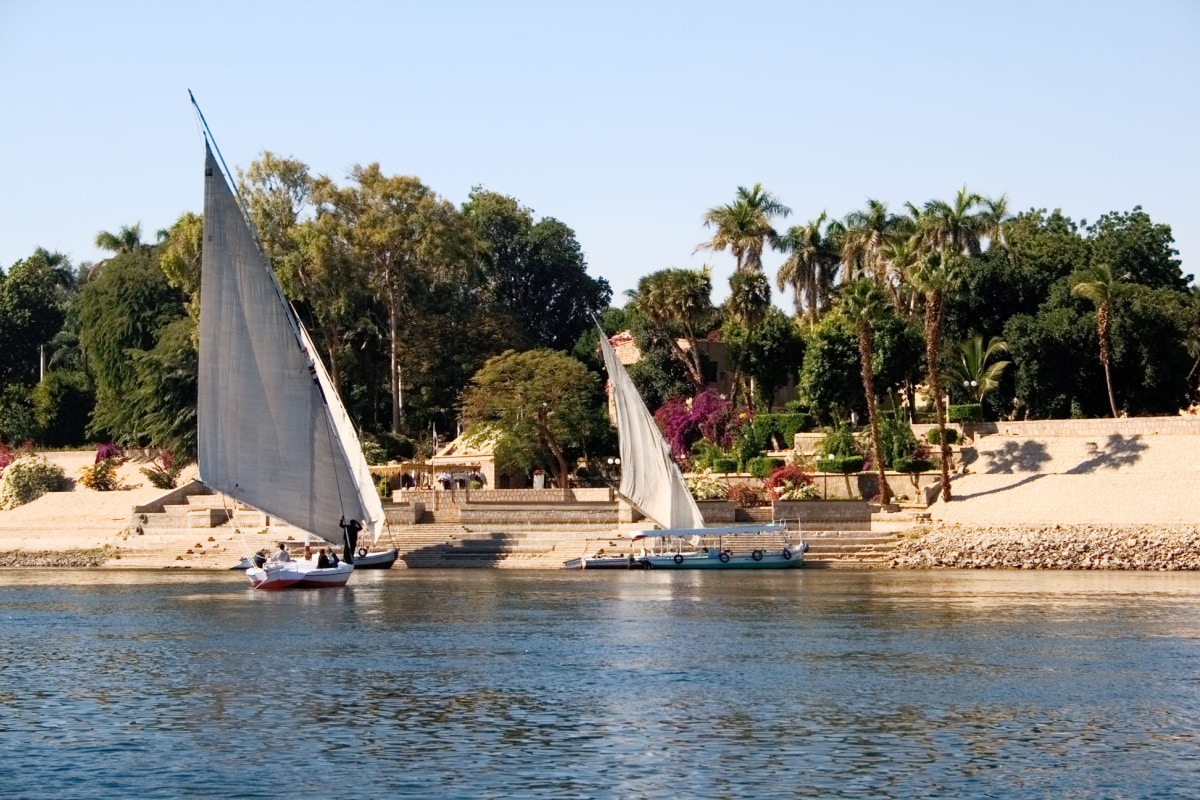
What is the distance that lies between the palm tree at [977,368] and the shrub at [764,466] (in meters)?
8.62

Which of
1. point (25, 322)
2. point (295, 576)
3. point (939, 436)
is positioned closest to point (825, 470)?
point (939, 436)

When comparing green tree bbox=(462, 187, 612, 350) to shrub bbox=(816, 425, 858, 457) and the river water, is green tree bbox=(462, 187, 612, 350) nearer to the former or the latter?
shrub bbox=(816, 425, 858, 457)

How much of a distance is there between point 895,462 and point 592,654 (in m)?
30.0

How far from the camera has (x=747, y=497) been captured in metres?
58.0

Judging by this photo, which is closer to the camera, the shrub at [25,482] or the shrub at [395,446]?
the shrub at [395,446]

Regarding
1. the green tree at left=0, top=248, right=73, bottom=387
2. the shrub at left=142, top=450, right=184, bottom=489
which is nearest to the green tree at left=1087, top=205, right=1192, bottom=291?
the shrub at left=142, top=450, right=184, bottom=489

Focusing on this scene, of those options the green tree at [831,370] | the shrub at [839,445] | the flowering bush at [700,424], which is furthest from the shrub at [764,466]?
the flowering bush at [700,424]

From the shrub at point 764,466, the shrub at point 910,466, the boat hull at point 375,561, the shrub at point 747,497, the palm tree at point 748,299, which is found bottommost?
the boat hull at point 375,561

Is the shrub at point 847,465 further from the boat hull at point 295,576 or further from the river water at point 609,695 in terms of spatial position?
the boat hull at point 295,576

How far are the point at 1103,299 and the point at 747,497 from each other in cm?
1464

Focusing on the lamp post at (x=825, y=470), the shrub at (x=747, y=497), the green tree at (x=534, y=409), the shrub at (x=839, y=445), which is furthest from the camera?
the green tree at (x=534, y=409)

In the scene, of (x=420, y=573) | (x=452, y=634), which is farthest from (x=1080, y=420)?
(x=452, y=634)

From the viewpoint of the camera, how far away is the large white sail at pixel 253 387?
139 feet

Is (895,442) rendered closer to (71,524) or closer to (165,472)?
(165,472)
